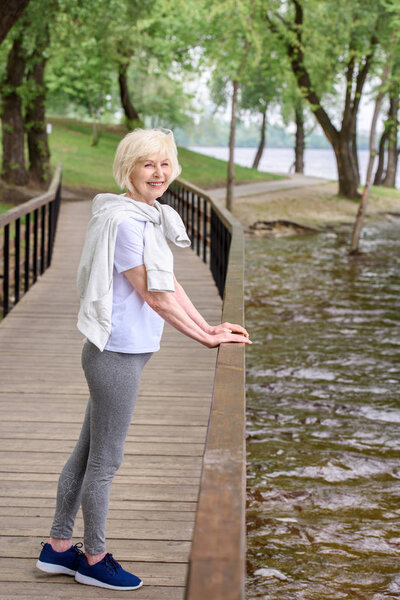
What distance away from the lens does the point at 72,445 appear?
5.05m

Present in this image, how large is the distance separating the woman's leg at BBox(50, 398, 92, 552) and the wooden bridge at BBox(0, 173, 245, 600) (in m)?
0.19

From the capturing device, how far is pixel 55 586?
3432 millimetres

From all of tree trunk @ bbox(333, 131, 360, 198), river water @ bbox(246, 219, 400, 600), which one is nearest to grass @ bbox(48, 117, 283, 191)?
tree trunk @ bbox(333, 131, 360, 198)

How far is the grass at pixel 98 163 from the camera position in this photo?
2962 cm

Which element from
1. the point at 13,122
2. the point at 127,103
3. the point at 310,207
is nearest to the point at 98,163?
the point at 127,103

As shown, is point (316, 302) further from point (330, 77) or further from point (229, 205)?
point (330, 77)

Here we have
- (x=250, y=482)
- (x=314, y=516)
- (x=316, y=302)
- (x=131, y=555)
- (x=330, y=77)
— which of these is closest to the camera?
(x=131, y=555)

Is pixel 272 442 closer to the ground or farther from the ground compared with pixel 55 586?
closer to the ground

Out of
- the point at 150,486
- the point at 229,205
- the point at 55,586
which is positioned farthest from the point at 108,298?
the point at 229,205

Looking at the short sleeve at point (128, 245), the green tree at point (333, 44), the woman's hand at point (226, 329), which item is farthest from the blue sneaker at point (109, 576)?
the green tree at point (333, 44)

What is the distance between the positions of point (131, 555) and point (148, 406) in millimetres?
2266

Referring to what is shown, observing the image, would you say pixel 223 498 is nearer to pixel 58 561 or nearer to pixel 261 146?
pixel 58 561

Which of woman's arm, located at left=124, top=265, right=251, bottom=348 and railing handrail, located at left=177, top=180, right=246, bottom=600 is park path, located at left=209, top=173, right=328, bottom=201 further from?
railing handrail, located at left=177, top=180, right=246, bottom=600

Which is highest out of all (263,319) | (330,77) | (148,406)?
(330,77)
